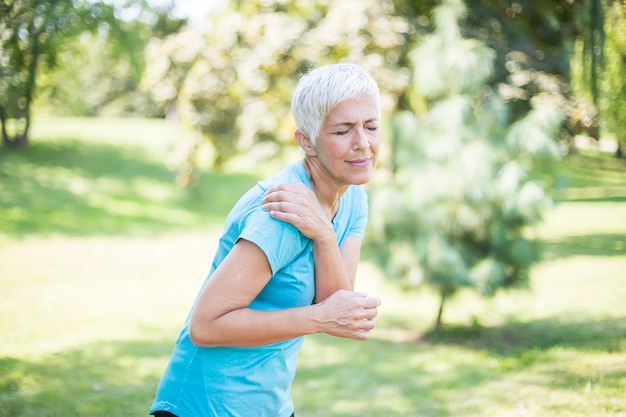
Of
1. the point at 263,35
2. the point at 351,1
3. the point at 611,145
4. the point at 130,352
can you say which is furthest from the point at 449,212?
the point at 263,35

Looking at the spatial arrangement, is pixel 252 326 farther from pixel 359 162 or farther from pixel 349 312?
pixel 359 162

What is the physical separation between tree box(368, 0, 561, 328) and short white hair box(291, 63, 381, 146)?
3.95m

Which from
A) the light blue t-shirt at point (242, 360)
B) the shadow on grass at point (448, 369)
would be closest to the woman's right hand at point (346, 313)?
the light blue t-shirt at point (242, 360)

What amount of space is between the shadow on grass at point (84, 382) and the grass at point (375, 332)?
2 cm

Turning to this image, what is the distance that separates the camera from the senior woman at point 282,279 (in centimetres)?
160

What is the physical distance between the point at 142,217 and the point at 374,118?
47.2 ft

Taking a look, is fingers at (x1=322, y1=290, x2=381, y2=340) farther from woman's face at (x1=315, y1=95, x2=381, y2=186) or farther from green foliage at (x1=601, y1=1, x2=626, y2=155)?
green foliage at (x1=601, y1=1, x2=626, y2=155)

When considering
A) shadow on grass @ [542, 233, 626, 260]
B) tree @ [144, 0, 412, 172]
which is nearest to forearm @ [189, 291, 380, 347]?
shadow on grass @ [542, 233, 626, 260]

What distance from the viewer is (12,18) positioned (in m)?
3.59

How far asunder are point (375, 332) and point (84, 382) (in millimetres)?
3569

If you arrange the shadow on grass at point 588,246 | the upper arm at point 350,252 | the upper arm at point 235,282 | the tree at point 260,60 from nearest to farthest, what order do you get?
1. the upper arm at point 235,282
2. the upper arm at point 350,252
3. the shadow on grass at point 588,246
4. the tree at point 260,60

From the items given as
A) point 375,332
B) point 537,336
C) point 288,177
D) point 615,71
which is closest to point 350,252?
point 288,177

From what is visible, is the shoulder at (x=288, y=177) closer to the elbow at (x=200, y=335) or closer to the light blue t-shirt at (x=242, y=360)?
the light blue t-shirt at (x=242, y=360)

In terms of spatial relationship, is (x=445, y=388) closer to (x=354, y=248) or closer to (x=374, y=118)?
(x=354, y=248)
